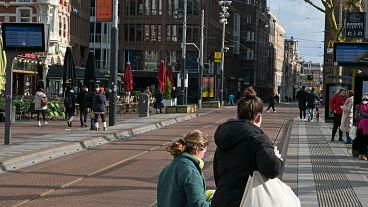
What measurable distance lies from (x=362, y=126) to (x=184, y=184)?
1226 centimetres

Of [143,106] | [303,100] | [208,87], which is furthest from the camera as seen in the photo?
[208,87]

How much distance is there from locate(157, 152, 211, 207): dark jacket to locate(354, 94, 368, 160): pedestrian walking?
1195cm

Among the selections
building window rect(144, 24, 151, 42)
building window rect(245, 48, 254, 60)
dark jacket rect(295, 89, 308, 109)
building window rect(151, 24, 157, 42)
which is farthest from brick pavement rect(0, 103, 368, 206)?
building window rect(245, 48, 254, 60)

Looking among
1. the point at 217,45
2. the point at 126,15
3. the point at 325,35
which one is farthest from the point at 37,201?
the point at 325,35

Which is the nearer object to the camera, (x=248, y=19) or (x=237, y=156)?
(x=237, y=156)

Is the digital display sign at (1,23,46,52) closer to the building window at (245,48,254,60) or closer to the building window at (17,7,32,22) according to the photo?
the building window at (17,7,32,22)

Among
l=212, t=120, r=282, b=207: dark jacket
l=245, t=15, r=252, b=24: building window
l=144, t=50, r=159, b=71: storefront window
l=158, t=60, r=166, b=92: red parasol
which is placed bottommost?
l=212, t=120, r=282, b=207: dark jacket

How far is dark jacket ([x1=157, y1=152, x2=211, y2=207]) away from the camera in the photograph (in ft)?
15.9

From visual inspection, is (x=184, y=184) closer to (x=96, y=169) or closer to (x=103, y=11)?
(x=96, y=169)

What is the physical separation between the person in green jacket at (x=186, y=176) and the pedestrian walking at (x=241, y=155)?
0.15 meters

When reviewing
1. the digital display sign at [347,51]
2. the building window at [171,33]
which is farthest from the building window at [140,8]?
the digital display sign at [347,51]

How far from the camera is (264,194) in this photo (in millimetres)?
4758

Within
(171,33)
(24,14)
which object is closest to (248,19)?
(171,33)

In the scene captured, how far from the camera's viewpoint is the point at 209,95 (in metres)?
69.5
